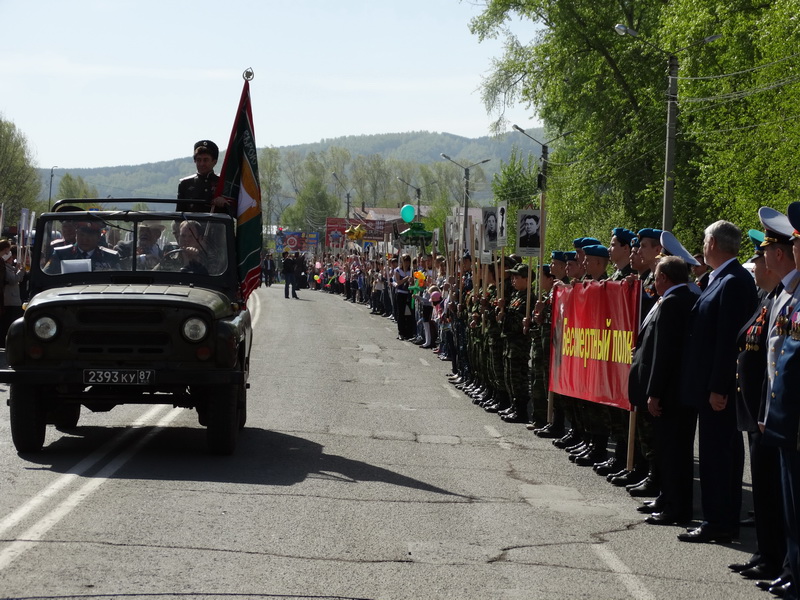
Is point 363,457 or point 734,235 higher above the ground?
point 734,235

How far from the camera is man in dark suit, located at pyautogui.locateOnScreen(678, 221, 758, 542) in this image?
8.09m

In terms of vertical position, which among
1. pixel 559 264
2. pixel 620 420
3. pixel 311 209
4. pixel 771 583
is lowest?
pixel 771 583

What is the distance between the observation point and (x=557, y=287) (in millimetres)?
13648

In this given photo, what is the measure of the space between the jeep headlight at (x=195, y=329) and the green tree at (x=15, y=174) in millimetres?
79569

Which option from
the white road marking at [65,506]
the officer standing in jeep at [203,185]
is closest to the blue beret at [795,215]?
the white road marking at [65,506]

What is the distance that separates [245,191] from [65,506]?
5160mm

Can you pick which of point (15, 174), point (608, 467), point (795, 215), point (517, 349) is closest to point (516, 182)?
point (15, 174)

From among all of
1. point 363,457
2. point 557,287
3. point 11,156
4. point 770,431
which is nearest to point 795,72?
point 557,287

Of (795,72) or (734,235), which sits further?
(795,72)

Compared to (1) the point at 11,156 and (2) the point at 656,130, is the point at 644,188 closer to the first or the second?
(2) the point at 656,130

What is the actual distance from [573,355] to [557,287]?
1196mm

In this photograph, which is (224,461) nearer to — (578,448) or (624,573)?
(578,448)

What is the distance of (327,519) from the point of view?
326 inches

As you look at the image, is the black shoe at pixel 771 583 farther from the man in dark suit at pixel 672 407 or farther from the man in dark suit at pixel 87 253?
the man in dark suit at pixel 87 253
